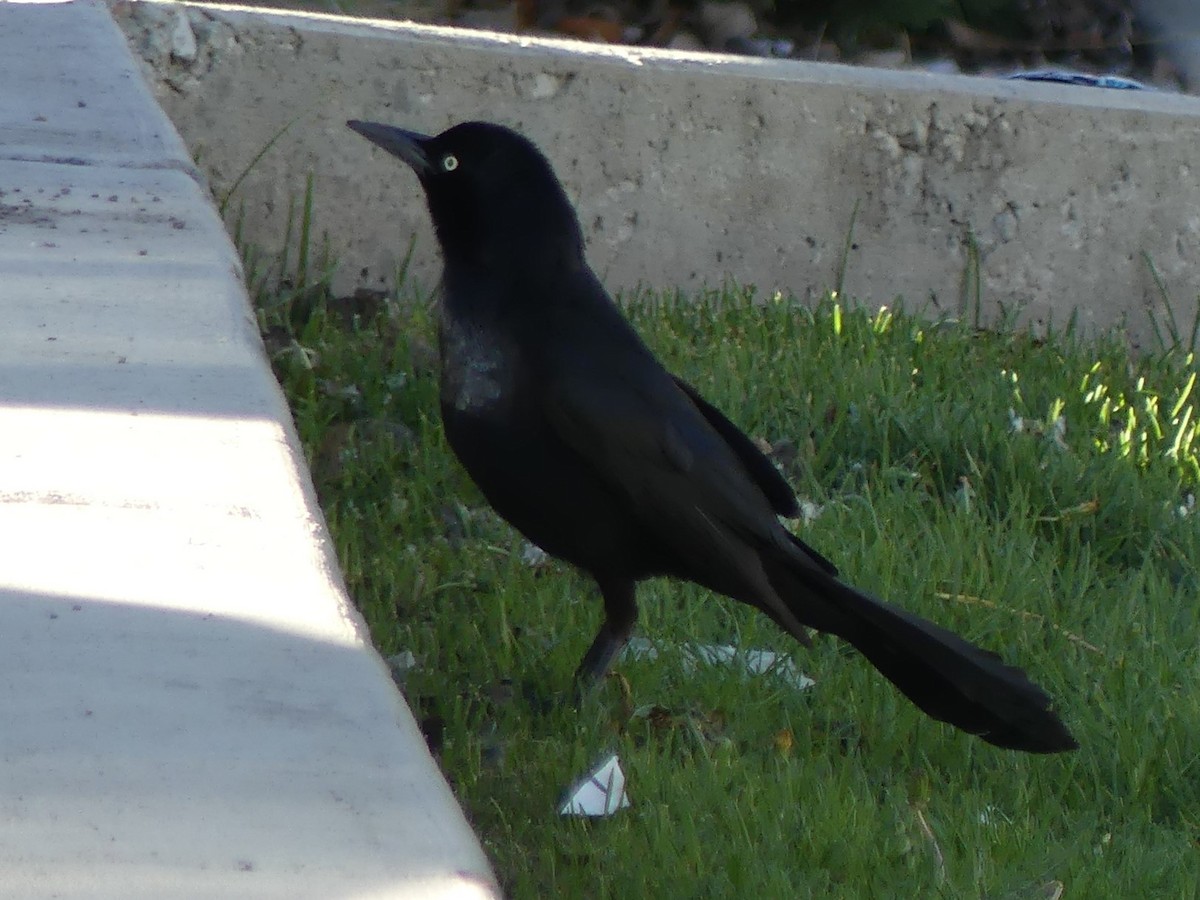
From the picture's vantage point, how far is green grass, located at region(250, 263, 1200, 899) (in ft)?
7.29

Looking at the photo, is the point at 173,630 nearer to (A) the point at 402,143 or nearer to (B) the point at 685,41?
(A) the point at 402,143

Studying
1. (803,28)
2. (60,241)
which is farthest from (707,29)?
(60,241)

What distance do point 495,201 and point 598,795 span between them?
0.95 metres

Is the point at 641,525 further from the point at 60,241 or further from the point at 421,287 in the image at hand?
the point at 421,287

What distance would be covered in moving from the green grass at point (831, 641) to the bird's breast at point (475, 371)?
16.7 inches

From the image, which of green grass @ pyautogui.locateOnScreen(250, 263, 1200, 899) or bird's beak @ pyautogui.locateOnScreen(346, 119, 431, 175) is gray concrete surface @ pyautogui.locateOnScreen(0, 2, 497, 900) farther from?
green grass @ pyautogui.locateOnScreen(250, 263, 1200, 899)

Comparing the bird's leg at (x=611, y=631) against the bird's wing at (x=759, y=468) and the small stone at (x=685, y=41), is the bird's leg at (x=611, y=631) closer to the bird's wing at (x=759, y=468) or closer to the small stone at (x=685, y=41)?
the bird's wing at (x=759, y=468)

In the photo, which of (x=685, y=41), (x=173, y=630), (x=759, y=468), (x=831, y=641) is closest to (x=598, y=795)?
(x=759, y=468)

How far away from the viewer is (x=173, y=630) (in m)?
1.55

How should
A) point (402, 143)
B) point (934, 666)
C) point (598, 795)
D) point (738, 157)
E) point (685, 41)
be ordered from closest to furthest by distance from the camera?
point (598, 795)
point (934, 666)
point (402, 143)
point (738, 157)
point (685, 41)

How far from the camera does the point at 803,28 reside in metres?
7.34

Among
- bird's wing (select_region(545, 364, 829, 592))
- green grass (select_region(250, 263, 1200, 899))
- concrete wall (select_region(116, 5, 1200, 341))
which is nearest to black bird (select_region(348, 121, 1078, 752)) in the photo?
bird's wing (select_region(545, 364, 829, 592))

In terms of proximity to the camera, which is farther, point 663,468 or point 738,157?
point 738,157

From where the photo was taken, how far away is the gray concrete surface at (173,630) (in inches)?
47.5
